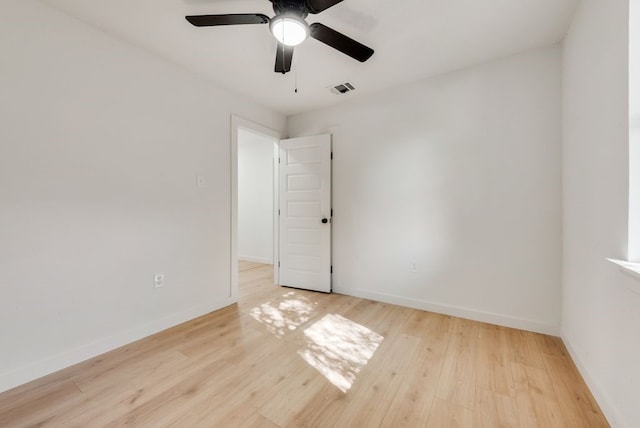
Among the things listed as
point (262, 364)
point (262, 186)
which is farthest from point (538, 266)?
point (262, 186)

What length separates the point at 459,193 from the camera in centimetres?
259

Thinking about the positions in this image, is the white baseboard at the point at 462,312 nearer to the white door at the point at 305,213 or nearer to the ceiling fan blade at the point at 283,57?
the white door at the point at 305,213

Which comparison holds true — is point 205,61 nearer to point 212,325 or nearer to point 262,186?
point 212,325

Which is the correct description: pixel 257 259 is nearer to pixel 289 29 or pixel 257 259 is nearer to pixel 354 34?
pixel 354 34

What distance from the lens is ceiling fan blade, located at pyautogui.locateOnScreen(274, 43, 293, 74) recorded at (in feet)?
5.60

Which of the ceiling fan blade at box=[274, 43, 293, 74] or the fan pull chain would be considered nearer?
the ceiling fan blade at box=[274, 43, 293, 74]

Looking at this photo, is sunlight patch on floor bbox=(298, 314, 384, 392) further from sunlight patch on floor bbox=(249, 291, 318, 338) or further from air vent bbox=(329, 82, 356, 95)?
air vent bbox=(329, 82, 356, 95)

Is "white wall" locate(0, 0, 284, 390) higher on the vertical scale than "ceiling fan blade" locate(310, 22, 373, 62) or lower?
lower

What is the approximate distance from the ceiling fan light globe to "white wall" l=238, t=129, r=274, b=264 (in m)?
3.71

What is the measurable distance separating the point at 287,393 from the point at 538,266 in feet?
7.71

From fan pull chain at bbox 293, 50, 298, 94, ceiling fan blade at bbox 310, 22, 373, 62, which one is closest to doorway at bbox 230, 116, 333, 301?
fan pull chain at bbox 293, 50, 298, 94

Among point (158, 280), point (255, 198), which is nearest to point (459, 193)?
point (158, 280)

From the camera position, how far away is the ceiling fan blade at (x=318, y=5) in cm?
135

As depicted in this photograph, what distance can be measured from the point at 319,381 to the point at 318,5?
2258 mm
